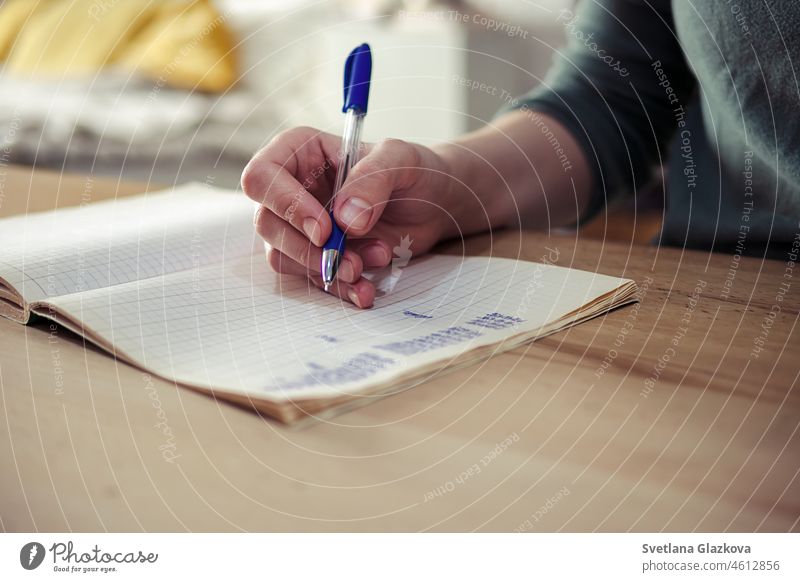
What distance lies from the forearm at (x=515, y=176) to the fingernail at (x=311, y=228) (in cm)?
15

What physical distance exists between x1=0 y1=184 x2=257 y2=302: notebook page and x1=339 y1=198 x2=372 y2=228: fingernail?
113 millimetres

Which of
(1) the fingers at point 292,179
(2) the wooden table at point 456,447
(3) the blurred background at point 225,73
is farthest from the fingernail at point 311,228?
(3) the blurred background at point 225,73

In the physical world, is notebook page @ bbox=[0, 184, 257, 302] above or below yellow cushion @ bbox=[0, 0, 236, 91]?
below

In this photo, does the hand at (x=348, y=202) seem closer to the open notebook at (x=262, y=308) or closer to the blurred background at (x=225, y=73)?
the open notebook at (x=262, y=308)

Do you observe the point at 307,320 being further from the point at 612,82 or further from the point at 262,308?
the point at 612,82

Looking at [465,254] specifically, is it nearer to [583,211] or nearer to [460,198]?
[460,198]

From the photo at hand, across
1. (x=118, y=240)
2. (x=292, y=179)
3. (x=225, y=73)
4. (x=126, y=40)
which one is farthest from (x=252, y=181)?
(x=126, y=40)

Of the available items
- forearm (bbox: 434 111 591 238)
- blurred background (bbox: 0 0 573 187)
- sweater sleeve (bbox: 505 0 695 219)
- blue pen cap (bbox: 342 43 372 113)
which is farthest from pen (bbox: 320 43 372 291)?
blurred background (bbox: 0 0 573 187)

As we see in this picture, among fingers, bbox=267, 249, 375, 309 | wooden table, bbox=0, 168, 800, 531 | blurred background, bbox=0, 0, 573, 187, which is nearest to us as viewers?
wooden table, bbox=0, 168, 800, 531

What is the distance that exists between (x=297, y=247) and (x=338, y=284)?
0.04 meters

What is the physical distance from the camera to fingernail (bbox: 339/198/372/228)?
41 cm

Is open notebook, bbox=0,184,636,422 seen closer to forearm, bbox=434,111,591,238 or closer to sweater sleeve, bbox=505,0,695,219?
forearm, bbox=434,111,591,238

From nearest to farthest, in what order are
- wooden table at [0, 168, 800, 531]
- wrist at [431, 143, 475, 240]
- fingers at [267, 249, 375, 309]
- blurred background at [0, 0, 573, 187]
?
1. wooden table at [0, 168, 800, 531]
2. fingers at [267, 249, 375, 309]
3. wrist at [431, 143, 475, 240]
4. blurred background at [0, 0, 573, 187]
